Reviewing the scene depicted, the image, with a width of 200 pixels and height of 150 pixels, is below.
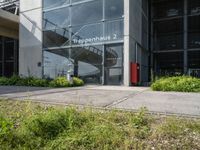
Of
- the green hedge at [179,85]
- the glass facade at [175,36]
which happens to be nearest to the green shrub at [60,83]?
the green hedge at [179,85]

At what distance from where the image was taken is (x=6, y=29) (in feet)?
78.2

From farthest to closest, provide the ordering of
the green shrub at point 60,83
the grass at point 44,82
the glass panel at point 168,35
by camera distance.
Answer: the glass panel at point 168,35, the grass at point 44,82, the green shrub at point 60,83

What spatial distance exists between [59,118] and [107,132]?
3.69ft

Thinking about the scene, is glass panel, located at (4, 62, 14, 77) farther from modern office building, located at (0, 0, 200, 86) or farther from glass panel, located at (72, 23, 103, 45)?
glass panel, located at (72, 23, 103, 45)

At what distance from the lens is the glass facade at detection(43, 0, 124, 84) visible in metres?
15.9

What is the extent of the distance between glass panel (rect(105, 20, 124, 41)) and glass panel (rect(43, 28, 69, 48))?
3.75 metres

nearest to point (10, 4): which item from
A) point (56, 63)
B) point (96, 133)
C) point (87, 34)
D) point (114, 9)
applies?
point (56, 63)

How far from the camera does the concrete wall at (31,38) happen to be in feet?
65.3

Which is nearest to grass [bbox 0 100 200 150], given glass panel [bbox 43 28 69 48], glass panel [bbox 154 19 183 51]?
glass panel [bbox 43 28 69 48]

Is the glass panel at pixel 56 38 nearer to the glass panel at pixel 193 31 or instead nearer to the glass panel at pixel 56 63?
the glass panel at pixel 56 63

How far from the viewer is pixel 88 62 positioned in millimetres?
16812

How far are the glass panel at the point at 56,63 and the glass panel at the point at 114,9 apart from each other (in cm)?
449

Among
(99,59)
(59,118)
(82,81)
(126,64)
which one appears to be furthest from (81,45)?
(59,118)

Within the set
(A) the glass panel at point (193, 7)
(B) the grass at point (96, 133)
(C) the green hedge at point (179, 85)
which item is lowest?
(B) the grass at point (96, 133)
